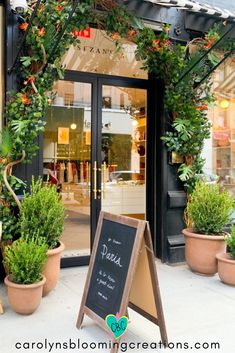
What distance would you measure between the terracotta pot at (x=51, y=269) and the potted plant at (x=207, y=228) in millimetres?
1851

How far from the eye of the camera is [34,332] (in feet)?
10.8

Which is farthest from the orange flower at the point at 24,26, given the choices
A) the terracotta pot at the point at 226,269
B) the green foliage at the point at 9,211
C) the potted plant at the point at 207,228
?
the terracotta pot at the point at 226,269

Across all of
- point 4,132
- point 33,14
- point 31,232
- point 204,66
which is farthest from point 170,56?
point 31,232

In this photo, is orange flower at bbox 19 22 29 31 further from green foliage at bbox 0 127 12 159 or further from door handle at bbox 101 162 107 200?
door handle at bbox 101 162 107 200

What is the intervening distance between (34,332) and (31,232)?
1071mm

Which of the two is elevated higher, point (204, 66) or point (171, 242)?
point (204, 66)

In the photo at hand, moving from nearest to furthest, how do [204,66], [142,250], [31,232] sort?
[142,250], [31,232], [204,66]

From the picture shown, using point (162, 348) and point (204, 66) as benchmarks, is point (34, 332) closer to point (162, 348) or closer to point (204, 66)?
point (162, 348)

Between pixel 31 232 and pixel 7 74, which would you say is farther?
pixel 7 74

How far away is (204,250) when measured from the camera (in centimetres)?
491

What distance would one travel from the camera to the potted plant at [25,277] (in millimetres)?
3514

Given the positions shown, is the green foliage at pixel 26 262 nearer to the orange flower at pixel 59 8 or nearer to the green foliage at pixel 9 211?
the green foliage at pixel 9 211

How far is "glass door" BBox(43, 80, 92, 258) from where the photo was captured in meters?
5.27

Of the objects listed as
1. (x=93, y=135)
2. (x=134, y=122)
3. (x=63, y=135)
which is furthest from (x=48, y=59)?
(x=134, y=122)
